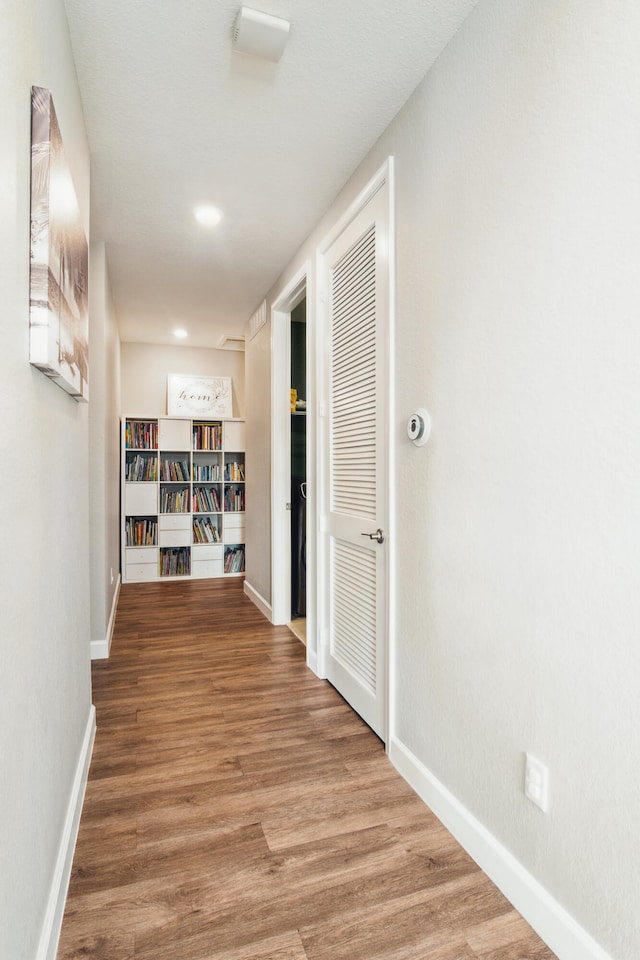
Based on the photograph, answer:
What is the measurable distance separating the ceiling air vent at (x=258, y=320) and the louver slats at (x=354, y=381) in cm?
155

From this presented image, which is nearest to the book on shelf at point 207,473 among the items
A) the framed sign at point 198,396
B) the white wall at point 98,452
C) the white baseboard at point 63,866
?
the framed sign at point 198,396

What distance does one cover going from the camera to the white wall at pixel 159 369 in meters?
5.83

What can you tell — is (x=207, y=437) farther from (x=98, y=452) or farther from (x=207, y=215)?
(x=207, y=215)

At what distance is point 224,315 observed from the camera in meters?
4.71

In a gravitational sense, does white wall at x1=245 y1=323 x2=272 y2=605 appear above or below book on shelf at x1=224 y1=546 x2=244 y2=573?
above

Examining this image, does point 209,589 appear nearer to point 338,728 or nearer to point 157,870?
point 338,728

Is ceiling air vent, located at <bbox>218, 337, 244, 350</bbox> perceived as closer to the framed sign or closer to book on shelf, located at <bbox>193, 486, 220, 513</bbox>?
the framed sign

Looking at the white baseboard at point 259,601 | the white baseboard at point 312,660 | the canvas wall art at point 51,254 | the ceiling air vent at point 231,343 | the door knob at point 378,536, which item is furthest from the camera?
the ceiling air vent at point 231,343

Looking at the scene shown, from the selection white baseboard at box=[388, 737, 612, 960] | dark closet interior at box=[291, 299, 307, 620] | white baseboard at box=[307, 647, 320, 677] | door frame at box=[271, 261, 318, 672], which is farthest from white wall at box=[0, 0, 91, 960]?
dark closet interior at box=[291, 299, 307, 620]

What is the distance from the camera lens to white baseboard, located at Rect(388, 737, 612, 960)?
46.9 inches

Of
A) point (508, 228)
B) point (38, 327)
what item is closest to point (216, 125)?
point (508, 228)

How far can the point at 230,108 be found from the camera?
200 cm

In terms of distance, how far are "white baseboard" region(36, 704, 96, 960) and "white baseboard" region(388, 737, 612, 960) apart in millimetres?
1103

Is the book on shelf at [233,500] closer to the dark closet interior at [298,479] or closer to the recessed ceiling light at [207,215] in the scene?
the dark closet interior at [298,479]
